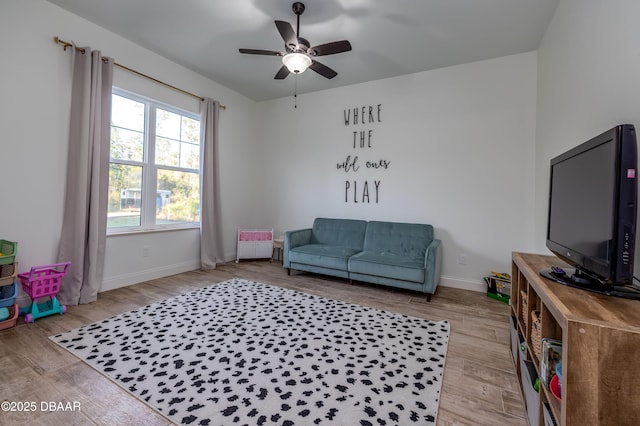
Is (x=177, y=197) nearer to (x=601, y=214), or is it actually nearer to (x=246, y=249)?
(x=246, y=249)

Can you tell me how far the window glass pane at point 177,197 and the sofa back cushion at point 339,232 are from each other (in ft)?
6.26

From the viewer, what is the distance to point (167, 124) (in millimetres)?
3898

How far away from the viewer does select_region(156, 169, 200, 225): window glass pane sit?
3.87 metres

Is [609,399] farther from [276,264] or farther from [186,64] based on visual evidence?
[186,64]

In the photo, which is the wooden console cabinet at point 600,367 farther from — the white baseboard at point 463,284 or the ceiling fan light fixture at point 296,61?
the white baseboard at point 463,284

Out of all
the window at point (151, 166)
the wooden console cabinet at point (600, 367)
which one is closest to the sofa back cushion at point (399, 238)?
the wooden console cabinet at point (600, 367)

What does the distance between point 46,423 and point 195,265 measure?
2.97 meters

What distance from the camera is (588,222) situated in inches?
45.7

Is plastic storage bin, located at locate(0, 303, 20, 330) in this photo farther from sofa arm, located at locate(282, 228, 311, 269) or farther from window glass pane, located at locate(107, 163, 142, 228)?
sofa arm, located at locate(282, 228, 311, 269)

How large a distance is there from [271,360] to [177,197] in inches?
122

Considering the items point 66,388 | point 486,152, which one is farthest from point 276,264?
point 486,152

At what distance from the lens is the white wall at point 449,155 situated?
3318 mm

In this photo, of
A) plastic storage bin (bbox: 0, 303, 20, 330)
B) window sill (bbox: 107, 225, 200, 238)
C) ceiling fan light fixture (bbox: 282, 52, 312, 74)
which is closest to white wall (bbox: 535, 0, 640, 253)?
ceiling fan light fixture (bbox: 282, 52, 312, 74)

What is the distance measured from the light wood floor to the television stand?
2.58 ft
